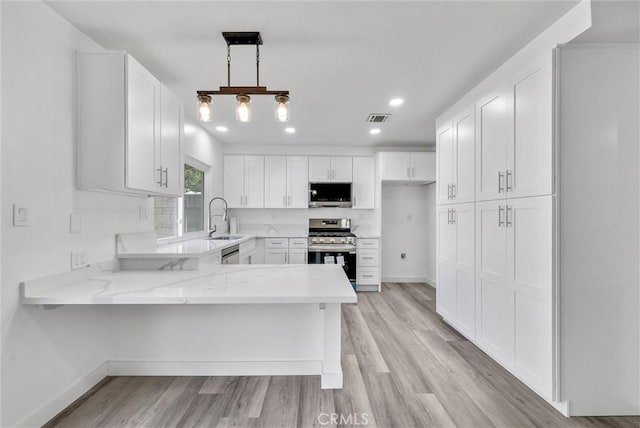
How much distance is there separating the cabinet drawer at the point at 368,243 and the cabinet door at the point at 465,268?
1.94 metres

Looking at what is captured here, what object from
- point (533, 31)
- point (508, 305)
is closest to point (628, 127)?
point (533, 31)

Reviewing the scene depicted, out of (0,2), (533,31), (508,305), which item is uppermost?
(533,31)

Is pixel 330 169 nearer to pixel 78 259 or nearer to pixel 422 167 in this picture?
pixel 422 167

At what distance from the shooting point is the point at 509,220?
7.66 ft

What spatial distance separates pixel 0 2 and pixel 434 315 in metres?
4.31

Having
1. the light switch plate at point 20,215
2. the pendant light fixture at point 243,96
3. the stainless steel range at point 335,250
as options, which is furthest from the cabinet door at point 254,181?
the light switch plate at point 20,215

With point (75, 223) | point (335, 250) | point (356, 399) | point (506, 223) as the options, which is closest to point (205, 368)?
point (356, 399)

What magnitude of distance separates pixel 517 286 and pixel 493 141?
114 centimetres

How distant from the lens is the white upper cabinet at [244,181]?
5238 millimetres

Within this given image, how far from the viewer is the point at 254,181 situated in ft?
17.3

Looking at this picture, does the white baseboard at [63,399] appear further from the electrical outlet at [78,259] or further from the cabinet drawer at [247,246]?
the cabinet drawer at [247,246]

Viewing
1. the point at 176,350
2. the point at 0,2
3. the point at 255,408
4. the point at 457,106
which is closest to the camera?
the point at 0,2

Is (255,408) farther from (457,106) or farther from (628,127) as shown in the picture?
(457,106)

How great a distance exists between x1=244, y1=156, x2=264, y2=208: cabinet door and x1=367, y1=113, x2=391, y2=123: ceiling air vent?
Answer: 2140mm
